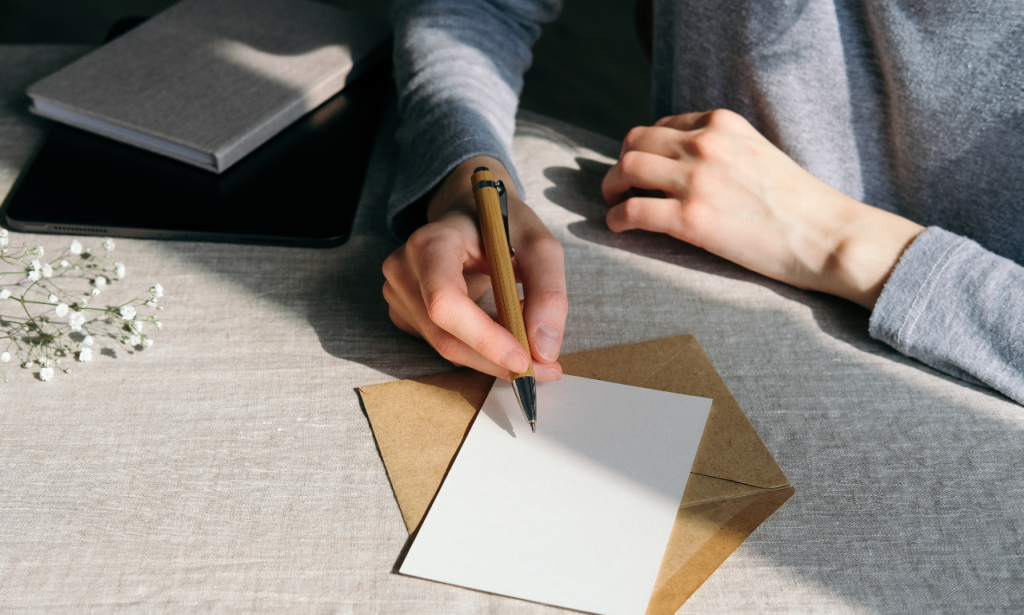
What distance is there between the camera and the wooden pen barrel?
21.8 inches

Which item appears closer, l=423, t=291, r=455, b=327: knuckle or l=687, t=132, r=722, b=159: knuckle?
l=423, t=291, r=455, b=327: knuckle

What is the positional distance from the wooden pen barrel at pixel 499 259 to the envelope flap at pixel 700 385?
0.07m

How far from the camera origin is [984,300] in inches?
23.3

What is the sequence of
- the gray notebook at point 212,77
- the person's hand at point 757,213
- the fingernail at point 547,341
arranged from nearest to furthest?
the fingernail at point 547,341 < the person's hand at point 757,213 < the gray notebook at point 212,77

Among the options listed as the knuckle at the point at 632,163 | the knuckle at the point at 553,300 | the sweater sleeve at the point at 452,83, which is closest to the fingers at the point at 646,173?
the knuckle at the point at 632,163

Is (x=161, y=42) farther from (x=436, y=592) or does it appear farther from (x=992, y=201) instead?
(x=992, y=201)

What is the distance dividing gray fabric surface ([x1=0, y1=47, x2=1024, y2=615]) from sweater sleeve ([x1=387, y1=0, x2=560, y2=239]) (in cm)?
9

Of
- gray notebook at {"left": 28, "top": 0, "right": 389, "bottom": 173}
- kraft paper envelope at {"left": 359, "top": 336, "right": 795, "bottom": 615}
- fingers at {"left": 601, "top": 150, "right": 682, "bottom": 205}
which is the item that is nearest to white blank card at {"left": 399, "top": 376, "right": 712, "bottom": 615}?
kraft paper envelope at {"left": 359, "top": 336, "right": 795, "bottom": 615}

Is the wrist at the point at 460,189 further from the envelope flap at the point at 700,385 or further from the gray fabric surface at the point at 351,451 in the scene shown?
the envelope flap at the point at 700,385

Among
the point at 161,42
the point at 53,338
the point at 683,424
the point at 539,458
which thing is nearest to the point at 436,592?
the point at 539,458

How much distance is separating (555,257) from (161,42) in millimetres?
627

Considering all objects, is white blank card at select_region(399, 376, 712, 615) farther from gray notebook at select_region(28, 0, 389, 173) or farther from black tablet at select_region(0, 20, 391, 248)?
gray notebook at select_region(28, 0, 389, 173)

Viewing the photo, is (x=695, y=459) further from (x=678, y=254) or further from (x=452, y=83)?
(x=452, y=83)

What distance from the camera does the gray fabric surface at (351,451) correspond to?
1.47 ft
